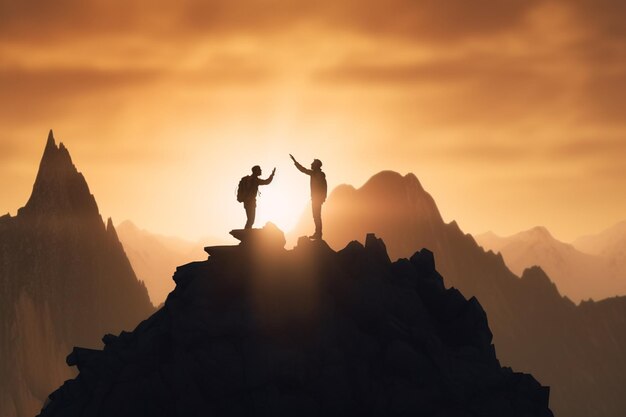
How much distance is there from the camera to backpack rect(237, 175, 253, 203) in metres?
51.3

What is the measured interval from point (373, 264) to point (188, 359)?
42.2 feet

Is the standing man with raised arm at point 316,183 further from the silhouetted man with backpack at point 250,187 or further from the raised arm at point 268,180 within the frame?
the silhouetted man with backpack at point 250,187

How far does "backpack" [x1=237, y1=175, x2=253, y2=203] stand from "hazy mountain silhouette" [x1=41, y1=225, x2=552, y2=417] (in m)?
2.53

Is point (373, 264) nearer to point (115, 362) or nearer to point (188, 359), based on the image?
point (188, 359)

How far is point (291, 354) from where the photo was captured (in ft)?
164

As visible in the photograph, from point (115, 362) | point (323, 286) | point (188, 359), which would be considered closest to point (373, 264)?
point (323, 286)

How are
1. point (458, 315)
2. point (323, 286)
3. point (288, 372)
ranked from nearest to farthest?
point (288, 372) → point (323, 286) → point (458, 315)

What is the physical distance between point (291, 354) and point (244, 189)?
9.58 m

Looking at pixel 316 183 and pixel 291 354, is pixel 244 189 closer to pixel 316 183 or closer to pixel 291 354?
pixel 316 183

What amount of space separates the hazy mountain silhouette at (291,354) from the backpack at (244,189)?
2.53 metres

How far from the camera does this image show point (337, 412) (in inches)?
1957

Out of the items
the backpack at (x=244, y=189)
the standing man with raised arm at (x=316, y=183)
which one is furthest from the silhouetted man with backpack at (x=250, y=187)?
the standing man with raised arm at (x=316, y=183)

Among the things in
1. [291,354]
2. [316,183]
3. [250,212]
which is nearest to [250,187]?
[250,212]

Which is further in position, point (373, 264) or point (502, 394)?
point (373, 264)
